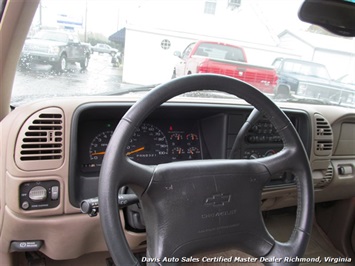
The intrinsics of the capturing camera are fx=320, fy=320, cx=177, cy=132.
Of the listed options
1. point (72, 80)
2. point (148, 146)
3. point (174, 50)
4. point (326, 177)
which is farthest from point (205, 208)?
point (326, 177)

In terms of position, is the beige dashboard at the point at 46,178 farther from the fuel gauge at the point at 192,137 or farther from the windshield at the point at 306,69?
the windshield at the point at 306,69

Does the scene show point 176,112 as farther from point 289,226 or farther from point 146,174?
point 289,226

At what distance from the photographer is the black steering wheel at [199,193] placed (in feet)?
2.98

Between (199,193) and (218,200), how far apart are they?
0.26 feet

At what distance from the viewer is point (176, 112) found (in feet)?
5.32

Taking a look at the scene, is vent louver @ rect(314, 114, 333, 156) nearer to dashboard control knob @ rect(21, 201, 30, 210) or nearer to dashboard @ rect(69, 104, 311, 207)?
dashboard @ rect(69, 104, 311, 207)

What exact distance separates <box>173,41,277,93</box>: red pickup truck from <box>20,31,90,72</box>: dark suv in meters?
0.65

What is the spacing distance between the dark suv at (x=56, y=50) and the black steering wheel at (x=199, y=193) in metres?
0.85

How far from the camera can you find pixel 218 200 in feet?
3.52

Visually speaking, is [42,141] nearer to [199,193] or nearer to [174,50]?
[199,193]

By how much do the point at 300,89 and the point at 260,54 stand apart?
439mm

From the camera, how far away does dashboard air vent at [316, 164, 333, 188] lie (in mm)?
2219

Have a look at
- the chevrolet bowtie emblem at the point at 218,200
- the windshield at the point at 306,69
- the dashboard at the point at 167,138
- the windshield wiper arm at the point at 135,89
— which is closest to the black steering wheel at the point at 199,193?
the chevrolet bowtie emblem at the point at 218,200

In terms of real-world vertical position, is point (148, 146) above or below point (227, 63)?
below
